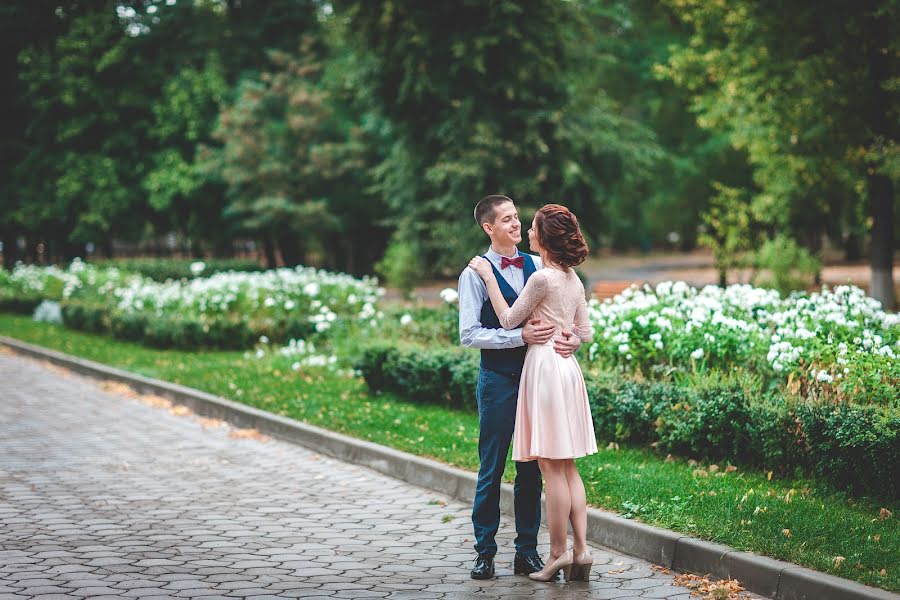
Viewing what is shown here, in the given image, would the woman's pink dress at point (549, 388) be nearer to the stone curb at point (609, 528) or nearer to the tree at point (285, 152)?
the stone curb at point (609, 528)

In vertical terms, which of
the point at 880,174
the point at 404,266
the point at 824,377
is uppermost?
the point at 880,174

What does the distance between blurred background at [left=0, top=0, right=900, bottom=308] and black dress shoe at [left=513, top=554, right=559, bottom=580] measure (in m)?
13.3

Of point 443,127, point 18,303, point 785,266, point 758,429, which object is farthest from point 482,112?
point 758,429

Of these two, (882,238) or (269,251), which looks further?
(269,251)

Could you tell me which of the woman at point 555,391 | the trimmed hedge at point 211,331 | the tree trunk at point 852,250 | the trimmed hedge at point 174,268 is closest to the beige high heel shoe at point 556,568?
the woman at point 555,391

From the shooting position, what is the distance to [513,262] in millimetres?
5785

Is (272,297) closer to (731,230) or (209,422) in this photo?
(209,422)

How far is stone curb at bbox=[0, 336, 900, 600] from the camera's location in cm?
525

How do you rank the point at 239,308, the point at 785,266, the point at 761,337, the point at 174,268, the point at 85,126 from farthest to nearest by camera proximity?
the point at 85,126, the point at 174,268, the point at 785,266, the point at 239,308, the point at 761,337

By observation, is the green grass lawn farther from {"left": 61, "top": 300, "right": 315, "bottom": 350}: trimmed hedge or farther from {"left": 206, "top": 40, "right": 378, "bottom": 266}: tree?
{"left": 206, "top": 40, "right": 378, "bottom": 266}: tree

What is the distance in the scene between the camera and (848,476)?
22.8ft

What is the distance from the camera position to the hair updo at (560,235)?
556cm

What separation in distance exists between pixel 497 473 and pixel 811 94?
15.9 m

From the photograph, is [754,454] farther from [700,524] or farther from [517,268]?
[517,268]
